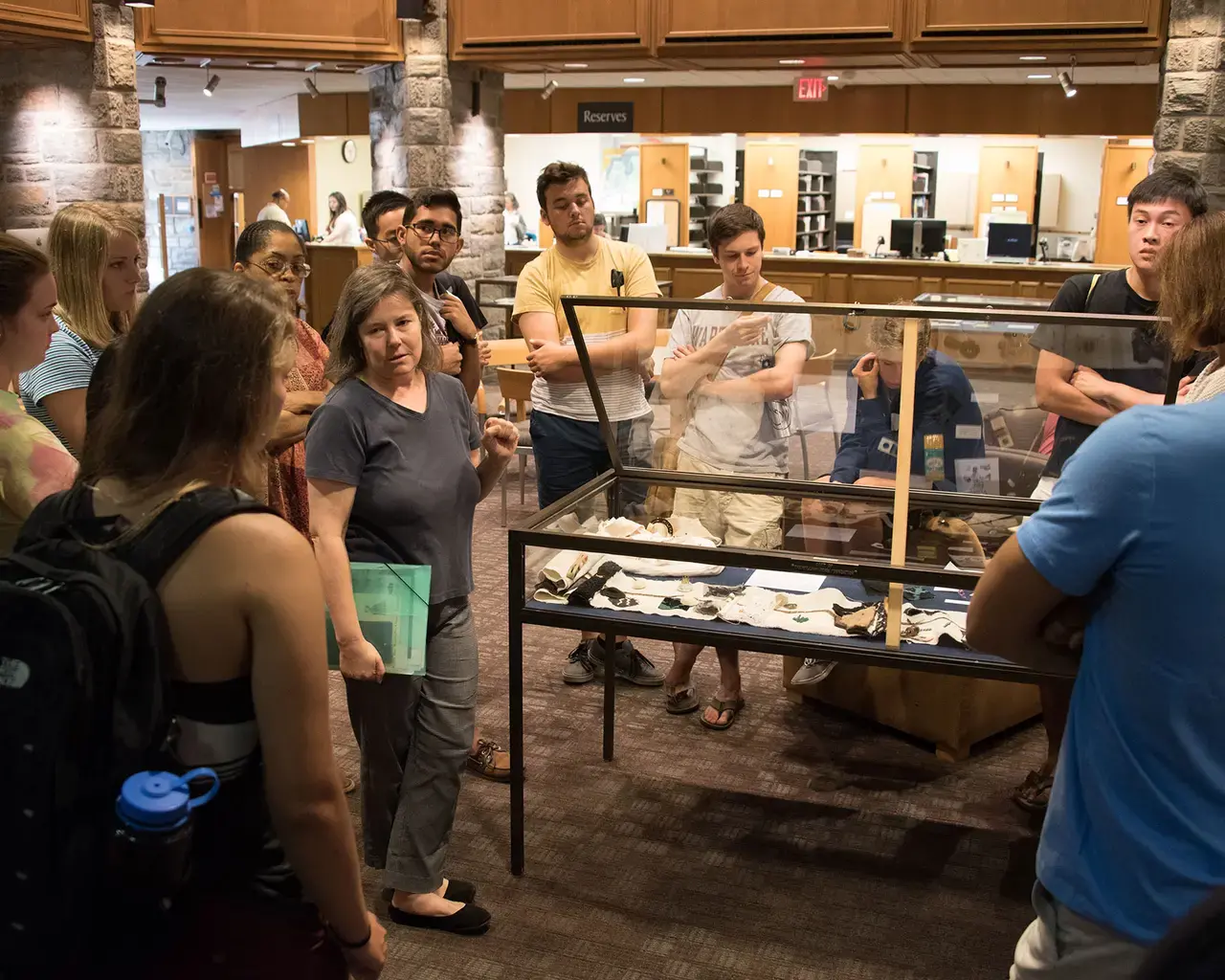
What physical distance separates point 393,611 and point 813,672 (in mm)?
1773

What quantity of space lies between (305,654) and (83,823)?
291 millimetres

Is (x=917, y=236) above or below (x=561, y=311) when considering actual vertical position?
A: above

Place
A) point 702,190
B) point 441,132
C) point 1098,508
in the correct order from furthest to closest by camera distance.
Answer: point 702,190, point 441,132, point 1098,508

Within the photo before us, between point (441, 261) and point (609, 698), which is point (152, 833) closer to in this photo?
point (609, 698)

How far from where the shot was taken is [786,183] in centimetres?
1540

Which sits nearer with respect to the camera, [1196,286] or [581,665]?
[1196,286]

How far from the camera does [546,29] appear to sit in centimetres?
782

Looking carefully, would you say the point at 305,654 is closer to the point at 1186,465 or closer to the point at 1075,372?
the point at 1186,465

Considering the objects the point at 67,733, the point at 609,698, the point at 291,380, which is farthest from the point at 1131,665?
the point at 291,380

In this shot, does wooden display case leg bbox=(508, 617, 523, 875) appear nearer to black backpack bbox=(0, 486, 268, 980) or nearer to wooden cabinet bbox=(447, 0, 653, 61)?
black backpack bbox=(0, 486, 268, 980)

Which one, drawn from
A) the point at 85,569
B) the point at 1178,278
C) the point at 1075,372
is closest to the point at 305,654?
the point at 85,569

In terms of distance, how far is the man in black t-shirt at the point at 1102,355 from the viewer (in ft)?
9.45

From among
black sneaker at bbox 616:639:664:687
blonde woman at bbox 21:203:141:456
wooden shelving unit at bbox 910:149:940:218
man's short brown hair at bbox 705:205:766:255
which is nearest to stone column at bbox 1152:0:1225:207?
man's short brown hair at bbox 705:205:766:255

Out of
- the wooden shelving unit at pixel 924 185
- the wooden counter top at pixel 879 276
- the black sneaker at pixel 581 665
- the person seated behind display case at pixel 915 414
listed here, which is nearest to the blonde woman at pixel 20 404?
the person seated behind display case at pixel 915 414
